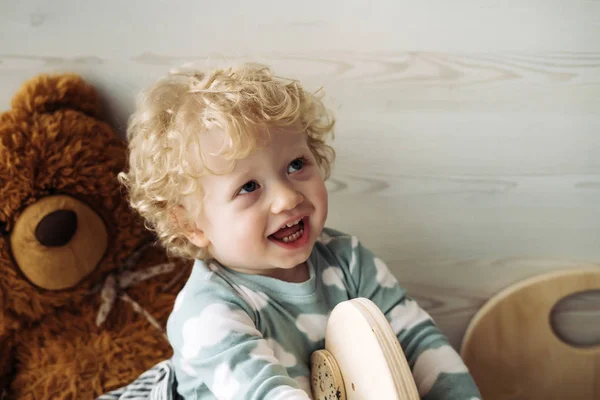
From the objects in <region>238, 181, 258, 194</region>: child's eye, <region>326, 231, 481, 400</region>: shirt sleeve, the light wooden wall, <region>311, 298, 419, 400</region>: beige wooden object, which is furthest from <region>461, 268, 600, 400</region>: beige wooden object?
<region>238, 181, 258, 194</region>: child's eye

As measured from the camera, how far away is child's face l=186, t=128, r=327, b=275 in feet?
2.16

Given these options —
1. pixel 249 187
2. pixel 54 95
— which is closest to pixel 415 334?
pixel 249 187

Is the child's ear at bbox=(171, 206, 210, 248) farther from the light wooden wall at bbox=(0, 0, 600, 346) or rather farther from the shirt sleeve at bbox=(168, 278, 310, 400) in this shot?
the light wooden wall at bbox=(0, 0, 600, 346)

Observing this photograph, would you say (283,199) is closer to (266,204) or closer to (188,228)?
(266,204)

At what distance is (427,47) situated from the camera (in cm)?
85

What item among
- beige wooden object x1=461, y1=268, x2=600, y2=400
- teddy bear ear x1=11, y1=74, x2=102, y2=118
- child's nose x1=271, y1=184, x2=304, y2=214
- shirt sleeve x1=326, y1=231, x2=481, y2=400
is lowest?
beige wooden object x1=461, y1=268, x2=600, y2=400

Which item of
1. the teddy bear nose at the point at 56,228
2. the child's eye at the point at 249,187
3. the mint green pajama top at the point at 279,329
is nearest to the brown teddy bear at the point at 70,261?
the teddy bear nose at the point at 56,228

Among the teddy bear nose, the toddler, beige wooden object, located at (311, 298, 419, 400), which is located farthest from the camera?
the teddy bear nose

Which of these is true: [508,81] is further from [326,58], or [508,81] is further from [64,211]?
[64,211]

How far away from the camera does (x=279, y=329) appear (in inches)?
28.1

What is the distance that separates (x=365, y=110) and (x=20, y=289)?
1.79 feet

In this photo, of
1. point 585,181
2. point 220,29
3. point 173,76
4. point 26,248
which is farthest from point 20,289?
point 585,181

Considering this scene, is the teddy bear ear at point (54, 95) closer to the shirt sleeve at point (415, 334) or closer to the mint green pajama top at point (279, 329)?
the mint green pajama top at point (279, 329)

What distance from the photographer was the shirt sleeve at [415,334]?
27.6 inches
